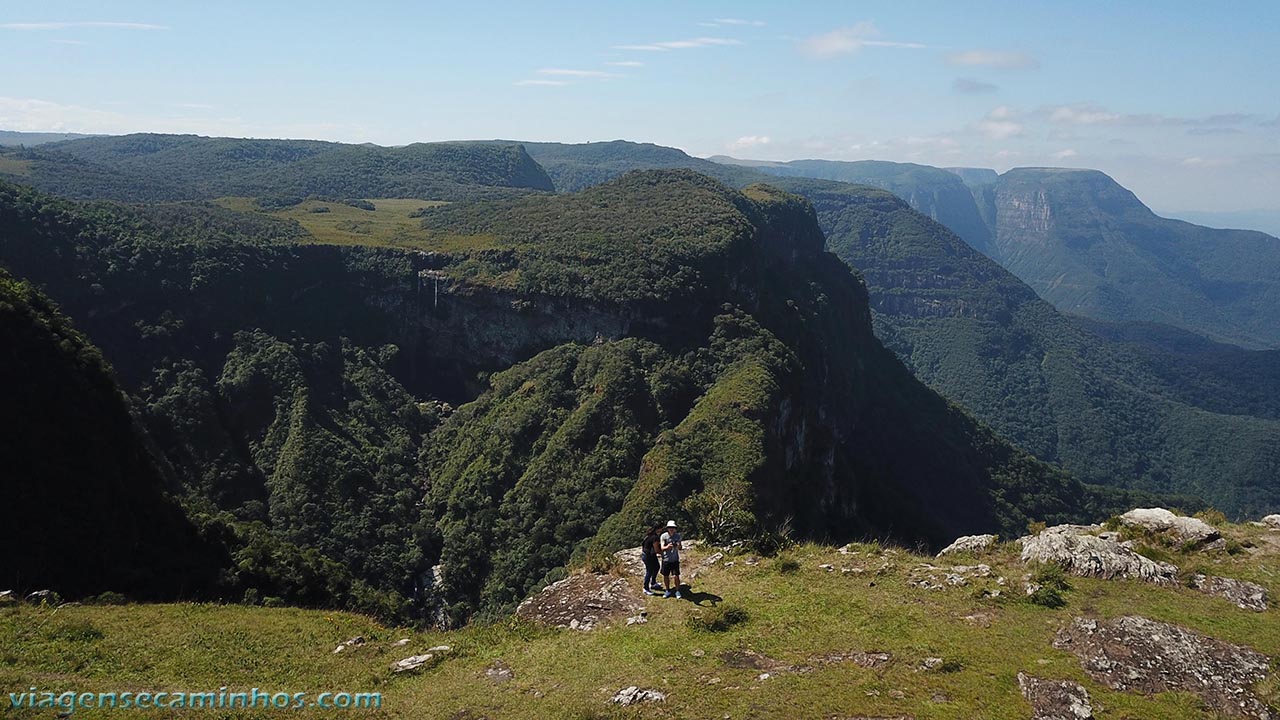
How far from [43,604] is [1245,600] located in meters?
33.9

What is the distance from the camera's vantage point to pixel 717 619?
19281 mm

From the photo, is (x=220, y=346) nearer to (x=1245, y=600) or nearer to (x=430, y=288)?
(x=430, y=288)

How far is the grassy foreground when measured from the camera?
613 inches

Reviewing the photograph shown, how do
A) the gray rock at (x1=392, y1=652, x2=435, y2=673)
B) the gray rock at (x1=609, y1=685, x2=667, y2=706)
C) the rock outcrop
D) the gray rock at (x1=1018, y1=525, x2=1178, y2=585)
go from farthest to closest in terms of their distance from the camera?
the gray rock at (x1=1018, y1=525, x2=1178, y2=585), the rock outcrop, the gray rock at (x1=392, y1=652, x2=435, y2=673), the gray rock at (x1=609, y1=685, x2=667, y2=706)

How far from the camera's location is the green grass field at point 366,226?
123125mm

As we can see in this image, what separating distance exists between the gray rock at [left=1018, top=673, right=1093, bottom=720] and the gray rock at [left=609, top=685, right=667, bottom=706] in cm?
791

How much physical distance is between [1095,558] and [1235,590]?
3.37 m

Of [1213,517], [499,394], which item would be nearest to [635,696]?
[1213,517]

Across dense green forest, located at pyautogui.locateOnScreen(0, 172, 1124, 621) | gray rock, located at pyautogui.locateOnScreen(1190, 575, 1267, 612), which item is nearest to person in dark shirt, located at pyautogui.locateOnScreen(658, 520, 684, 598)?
gray rock, located at pyautogui.locateOnScreen(1190, 575, 1267, 612)

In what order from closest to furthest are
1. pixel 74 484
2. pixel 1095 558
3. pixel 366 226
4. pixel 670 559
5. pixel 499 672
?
pixel 499 672 < pixel 670 559 < pixel 1095 558 < pixel 74 484 < pixel 366 226

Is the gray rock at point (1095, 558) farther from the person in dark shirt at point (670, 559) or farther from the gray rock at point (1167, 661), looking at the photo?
the person in dark shirt at point (670, 559)

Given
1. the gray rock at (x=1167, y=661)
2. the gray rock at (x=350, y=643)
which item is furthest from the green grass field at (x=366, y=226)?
the gray rock at (x=1167, y=661)

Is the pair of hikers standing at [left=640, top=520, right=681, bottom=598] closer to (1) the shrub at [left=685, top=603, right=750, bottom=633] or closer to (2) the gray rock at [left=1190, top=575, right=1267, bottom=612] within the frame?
(1) the shrub at [left=685, top=603, right=750, bottom=633]

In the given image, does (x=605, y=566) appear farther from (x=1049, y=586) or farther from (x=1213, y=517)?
(x=1213, y=517)
